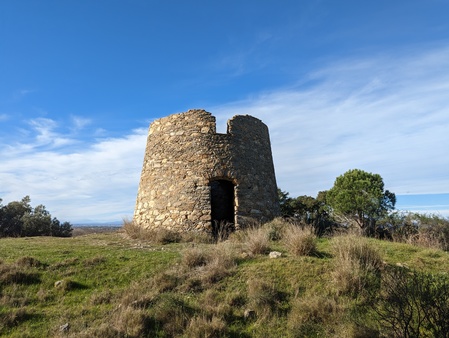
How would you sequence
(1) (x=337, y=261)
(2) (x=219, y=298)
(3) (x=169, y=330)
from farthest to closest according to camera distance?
1. (1) (x=337, y=261)
2. (2) (x=219, y=298)
3. (3) (x=169, y=330)

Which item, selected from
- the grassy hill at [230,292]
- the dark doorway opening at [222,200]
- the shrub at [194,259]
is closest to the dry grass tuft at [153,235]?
the grassy hill at [230,292]

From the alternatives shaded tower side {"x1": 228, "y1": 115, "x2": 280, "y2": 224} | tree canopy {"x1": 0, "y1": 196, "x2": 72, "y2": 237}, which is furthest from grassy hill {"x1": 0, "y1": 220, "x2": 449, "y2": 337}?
tree canopy {"x1": 0, "y1": 196, "x2": 72, "y2": 237}

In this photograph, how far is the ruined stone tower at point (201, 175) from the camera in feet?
39.0

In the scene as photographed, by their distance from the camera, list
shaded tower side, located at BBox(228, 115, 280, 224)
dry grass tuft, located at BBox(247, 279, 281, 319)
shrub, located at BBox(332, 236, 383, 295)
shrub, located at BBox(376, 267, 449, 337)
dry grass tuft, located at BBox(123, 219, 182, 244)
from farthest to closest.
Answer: shaded tower side, located at BBox(228, 115, 280, 224) < dry grass tuft, located at BBox(123, 219, 182, 244) < shrub, located at BBox(332, 236, 383, 295) < dry grass tuft, located at BBox(247, 279, 281, 319) < shrub, located at BBox(376, 267, 449, 337)

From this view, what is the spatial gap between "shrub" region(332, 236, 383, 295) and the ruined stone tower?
5.15 meters

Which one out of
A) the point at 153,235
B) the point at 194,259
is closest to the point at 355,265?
the point at 194,259

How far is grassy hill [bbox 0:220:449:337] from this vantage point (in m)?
5.11

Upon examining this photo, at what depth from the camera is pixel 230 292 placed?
6.38 meters

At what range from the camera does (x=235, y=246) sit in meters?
9.01

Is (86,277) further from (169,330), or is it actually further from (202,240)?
(202,240)

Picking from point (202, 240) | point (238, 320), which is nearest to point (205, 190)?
point (202, 240)

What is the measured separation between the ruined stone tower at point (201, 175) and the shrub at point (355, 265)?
16.9ft

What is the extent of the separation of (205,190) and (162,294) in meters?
5.87

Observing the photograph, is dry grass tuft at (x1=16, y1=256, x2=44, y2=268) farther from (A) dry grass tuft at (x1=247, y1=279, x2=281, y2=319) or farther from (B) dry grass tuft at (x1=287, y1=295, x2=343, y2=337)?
(B) dry grass tuft at (x1=287, y1=295, x2=343, y2=337)
